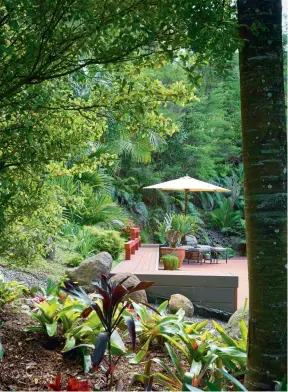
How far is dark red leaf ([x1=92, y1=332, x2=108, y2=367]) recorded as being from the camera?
1964mm

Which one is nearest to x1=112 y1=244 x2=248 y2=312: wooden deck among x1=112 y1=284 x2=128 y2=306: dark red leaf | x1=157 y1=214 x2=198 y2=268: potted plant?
x1=157 y1=214 x2=198 y2=268: potted plant

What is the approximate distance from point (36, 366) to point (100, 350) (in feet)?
1.91

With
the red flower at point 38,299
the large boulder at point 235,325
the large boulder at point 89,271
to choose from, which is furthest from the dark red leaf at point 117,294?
the large boulder at point 89,271

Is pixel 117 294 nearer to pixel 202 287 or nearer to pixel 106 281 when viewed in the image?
pixel 106 281

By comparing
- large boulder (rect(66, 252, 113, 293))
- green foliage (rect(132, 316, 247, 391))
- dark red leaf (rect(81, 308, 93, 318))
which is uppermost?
dark red leaf (rect(81, 308, 93, 318))

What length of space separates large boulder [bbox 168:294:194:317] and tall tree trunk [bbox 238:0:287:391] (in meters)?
3.73

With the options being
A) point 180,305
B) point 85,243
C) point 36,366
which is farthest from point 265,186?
point 85,243

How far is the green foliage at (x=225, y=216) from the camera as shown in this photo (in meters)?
16.3

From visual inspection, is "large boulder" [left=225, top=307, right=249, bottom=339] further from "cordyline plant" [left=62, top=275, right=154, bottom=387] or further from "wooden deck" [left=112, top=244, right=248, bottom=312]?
"wooden deck" [left=112, top=244, right=248, bottom=312]

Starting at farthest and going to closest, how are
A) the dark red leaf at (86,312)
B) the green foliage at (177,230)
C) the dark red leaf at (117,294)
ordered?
1. the green foliage at (177,230)
2. the dark red leaf at (86,312)
3. the dark red leaf at (117,294)

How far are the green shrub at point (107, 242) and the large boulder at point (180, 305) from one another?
3.43 meters

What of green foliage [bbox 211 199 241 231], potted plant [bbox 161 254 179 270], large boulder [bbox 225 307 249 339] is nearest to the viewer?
large boulder [bbox 225 307 249 339]

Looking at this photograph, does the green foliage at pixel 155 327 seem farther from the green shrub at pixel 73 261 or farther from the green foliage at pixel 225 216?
the green foliage at pixel 225 216

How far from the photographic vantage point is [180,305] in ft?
18.8
